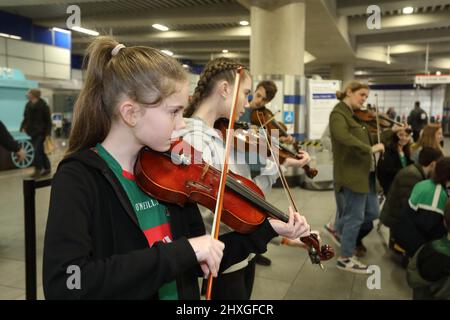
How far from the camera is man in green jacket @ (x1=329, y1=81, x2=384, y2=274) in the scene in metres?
3.02

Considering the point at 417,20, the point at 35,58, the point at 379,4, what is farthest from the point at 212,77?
the point at 35,58

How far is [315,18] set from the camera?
712 cm

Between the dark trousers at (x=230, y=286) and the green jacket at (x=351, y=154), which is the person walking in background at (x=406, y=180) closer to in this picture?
the green jacket at (x=351, y=154)

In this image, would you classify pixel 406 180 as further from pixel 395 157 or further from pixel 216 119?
pixel 216 119

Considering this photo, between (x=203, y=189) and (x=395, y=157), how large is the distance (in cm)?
317

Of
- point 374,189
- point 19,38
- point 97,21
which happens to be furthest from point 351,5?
point 19,38

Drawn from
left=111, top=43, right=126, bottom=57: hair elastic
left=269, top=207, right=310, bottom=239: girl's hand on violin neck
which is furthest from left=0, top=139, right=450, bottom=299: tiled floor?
left=111, top=43, right=126, bottom=57: hair elastic

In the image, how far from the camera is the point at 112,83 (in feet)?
3.22

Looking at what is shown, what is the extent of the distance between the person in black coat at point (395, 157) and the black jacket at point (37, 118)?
5818 millimetres

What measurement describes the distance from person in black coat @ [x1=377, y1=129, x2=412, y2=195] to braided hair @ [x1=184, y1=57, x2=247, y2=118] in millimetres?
2550

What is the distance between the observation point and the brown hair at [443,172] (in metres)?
2.60

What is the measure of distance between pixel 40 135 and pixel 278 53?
14.9 ft

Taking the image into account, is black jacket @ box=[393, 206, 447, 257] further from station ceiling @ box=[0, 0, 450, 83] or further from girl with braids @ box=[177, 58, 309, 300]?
station ceiling @ box=[0, 0, 450, 83]

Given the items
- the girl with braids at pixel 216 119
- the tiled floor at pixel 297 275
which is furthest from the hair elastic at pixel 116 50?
the tiled floor at pixel 297 275
